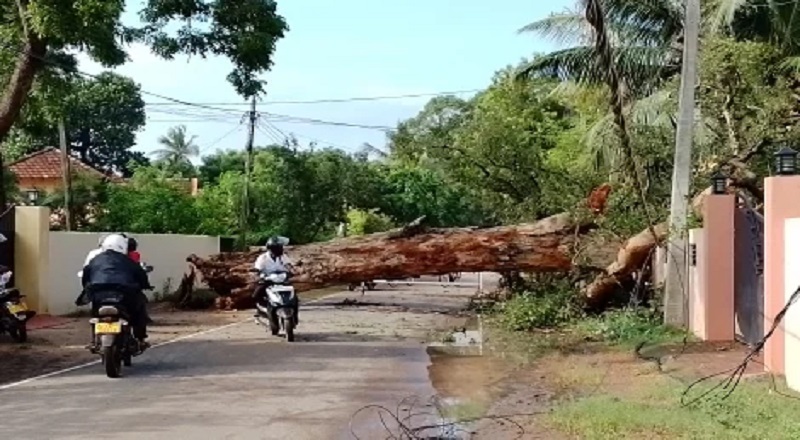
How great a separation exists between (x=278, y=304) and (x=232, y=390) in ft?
16.5

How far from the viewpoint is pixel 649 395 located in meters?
9.73

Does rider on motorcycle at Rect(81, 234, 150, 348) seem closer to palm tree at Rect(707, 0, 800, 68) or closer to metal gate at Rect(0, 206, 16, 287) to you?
metal gate at Rect(0, 206, 16, 287)

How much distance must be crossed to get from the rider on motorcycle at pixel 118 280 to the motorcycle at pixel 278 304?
3.36m

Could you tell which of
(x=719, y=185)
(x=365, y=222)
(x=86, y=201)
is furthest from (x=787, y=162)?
(x=365, y=222)

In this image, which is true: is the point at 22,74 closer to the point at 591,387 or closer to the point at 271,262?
the point at 271,262

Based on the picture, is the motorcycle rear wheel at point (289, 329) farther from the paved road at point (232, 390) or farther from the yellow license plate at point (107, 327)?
the yellow license plate at point (107, 327)

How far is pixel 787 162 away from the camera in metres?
11.0

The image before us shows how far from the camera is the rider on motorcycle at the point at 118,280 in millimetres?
11609

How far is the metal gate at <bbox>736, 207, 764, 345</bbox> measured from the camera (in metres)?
12.5

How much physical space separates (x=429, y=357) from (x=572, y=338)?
2.85 meters

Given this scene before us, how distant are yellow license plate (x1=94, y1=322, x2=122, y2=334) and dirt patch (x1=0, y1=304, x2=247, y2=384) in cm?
103

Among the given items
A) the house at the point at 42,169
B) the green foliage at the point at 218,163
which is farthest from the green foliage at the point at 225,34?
the green foliage at the point at 218,163

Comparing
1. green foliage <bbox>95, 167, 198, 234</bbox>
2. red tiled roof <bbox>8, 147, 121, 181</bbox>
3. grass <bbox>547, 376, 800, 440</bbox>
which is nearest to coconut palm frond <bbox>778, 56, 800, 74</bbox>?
grass <bbox>547, 376, 800, 440</bbox>

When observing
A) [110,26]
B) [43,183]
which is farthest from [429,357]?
[43,183]
